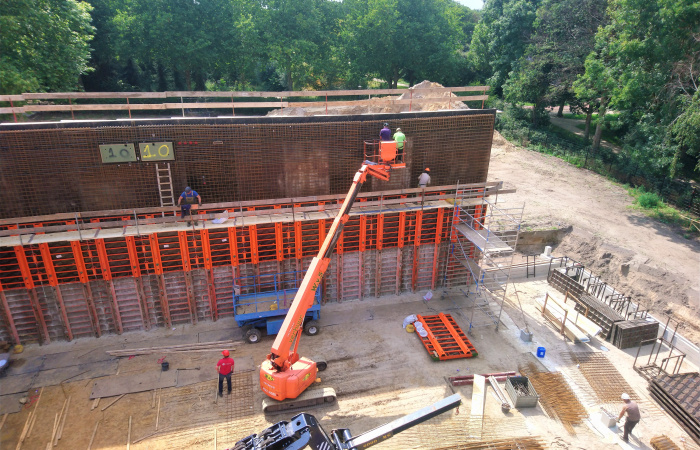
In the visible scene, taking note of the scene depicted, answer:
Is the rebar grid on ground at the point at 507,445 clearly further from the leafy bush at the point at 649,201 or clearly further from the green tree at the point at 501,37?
the green tree at the point at 501,37

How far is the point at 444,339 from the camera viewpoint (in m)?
15.5

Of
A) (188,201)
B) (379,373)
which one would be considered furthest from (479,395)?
(188,201)

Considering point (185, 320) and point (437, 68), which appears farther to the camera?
point (437, 68)

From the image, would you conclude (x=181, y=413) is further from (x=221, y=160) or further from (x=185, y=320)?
(x=221, y=160)

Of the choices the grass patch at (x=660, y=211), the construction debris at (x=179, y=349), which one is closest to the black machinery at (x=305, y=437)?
the construction debris at (x=179, y=349)

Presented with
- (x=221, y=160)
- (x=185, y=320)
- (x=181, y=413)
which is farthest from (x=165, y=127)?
(x=181, y=413)

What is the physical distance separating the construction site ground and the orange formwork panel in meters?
0.26

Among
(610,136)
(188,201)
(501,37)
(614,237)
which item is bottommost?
(614,237)

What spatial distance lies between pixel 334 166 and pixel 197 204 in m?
5.06

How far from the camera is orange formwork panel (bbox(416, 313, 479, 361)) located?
14.7 metres

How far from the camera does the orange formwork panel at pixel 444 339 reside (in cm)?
1471

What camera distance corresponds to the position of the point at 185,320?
636 inches

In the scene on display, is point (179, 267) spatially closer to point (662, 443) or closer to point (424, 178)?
point (424, 178)

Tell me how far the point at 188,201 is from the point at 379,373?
833 centimetres
